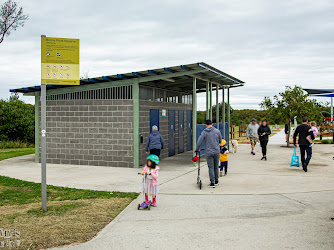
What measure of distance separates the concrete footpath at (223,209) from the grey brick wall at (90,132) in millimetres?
813

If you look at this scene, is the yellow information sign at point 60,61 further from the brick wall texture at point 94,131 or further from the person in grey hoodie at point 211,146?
the brick wall texture at point 94,131

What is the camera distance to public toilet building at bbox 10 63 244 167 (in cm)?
1355

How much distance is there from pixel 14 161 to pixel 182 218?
1176 centimetres

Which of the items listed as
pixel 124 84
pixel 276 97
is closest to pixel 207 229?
pixel 124 84

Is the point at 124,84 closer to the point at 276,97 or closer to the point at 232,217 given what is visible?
the point at 232,217

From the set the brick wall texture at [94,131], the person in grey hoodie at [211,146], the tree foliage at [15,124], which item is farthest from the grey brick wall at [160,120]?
the tree foliage at [15,124]

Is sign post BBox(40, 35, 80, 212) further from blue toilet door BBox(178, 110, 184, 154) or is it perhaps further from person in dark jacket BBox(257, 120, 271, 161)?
blue toilet door BBox(178, 110, 184, 154)

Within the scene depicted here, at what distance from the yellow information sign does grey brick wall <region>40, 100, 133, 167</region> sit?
6147mm

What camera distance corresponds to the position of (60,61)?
742 cm

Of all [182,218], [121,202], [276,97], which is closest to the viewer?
[182,218]

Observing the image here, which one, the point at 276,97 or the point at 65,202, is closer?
the point at 65,202

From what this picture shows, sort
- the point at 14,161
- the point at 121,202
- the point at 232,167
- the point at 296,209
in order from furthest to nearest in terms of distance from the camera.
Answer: the point at 14,161 → the point at 232,167 → the point at 121,202 → the point at 296,209

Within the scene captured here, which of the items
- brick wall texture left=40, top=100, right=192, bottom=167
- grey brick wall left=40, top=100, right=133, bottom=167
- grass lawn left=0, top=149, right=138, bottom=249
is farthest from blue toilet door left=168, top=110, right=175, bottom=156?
grass lawn left=0, top=149, right=138, bottom=249

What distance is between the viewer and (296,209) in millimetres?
7484
